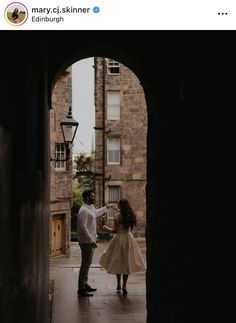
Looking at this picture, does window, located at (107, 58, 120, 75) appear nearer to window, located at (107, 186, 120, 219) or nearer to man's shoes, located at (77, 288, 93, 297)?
window, located at (107, 186, 120, 219)

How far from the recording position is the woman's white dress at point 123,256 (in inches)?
327

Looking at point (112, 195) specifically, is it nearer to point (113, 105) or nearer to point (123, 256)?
point (113, 105)

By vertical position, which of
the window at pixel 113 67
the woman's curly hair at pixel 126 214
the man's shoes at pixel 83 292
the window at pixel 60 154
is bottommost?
the man's shoes at pixel 83 292

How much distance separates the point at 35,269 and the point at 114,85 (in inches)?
933

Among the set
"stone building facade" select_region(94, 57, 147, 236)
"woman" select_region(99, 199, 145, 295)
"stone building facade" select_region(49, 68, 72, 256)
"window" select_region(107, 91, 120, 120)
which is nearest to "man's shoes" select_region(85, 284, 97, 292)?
"woman" select_region(99, 199, 145, 295)

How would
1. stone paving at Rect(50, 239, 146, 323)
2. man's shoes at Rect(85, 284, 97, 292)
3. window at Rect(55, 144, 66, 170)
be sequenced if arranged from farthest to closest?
window at Rect(55, 144, 66, 170)
man's shoes at Rect(85, 284, 97, 292)
stone paving at Rect(50, 239, 146, 323)

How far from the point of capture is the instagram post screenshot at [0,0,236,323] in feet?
9.82

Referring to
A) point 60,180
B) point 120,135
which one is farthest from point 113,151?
point 60,180

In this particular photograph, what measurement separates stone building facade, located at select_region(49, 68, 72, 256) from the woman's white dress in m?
11.1

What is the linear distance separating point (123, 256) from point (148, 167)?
1920 millimetres

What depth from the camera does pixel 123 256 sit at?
8.38m

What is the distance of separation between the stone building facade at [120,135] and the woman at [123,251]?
19041 mm

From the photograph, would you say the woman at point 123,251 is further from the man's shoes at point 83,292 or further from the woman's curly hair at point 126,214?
the man's shoes at point 83,292
